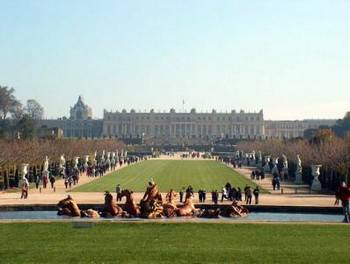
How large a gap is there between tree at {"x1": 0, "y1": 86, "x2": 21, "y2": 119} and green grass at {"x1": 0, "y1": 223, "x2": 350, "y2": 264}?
95.1 metres

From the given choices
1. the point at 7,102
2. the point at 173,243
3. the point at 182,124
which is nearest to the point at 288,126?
the point at 182,124

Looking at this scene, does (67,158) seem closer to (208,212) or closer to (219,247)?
(208,212)

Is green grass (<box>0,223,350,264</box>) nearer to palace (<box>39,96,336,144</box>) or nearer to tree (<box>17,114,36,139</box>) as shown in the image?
tree (<box>17,114,36,139</box>)

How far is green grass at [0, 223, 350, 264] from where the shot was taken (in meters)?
14.7

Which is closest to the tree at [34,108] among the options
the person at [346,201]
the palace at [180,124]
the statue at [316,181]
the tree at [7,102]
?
the palace at [180,124]

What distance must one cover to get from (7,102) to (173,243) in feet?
331

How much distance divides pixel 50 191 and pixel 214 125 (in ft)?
461

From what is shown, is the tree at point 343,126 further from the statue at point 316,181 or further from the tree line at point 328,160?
the statue at point 316,181

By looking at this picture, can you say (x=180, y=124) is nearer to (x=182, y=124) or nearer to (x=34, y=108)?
(x=182, y=124)

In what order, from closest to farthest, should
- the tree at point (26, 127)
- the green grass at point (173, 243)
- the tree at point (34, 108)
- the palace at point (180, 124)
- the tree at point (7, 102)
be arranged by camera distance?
the green grass at point (173, 243) < the tree at point (26, 127) < the tree at point (7, 102) < the tree at point (34, 108) < the palace at point (180, 124)

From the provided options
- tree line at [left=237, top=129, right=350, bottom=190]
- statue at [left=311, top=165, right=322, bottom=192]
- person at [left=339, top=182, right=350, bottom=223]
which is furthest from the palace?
person at [left=339, top=182, right=350, bottom=223]

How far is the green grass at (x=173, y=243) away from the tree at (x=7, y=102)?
9514 centimetres

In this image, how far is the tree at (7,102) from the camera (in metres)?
112

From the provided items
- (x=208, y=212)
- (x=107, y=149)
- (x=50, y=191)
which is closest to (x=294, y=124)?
(x=107, y=149)
